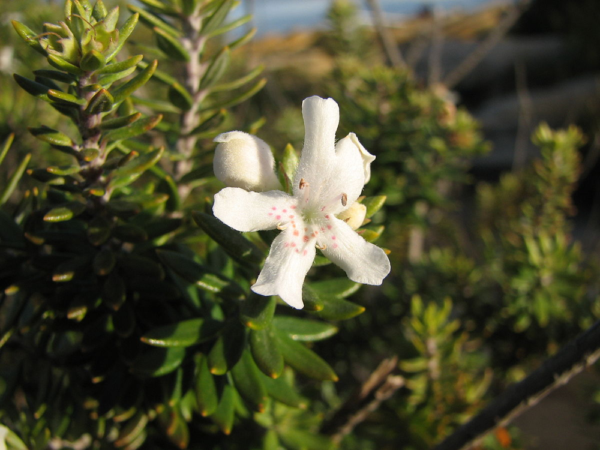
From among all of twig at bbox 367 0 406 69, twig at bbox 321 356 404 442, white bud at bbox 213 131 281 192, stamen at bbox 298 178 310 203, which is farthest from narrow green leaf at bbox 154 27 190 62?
twig at bbox 367 0 406 69

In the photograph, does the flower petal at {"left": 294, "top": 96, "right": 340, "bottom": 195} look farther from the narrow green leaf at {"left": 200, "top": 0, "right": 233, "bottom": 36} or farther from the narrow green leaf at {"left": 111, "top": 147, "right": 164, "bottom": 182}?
the narrow green leaf at {"left": 200, "top": 0, "right": 233, "bottom": 36}

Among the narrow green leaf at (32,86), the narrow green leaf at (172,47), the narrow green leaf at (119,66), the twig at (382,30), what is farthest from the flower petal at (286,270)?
the twig at (382,30)

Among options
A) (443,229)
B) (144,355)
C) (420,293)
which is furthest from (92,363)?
(443,229)

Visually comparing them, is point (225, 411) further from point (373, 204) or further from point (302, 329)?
point (373, 204)

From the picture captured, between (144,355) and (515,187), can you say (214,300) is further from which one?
(515,187)

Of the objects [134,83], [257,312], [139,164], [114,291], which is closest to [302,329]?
[257,312]

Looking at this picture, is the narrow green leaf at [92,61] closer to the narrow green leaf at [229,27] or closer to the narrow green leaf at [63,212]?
the narrow green leaf at [63,212]
